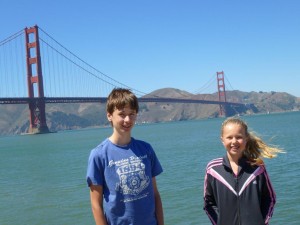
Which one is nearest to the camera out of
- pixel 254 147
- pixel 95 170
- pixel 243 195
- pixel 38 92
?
pixel 95 170

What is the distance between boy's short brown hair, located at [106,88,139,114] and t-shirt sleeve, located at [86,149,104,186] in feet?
0.85

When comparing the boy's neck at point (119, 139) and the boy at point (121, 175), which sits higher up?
the boy's neck at point (119, 139)

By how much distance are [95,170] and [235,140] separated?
2.73ft

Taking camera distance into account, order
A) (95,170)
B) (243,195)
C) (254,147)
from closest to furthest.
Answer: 1. (95,170)
2. (243,195)
3. (254,147)

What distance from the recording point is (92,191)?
7.48 ft

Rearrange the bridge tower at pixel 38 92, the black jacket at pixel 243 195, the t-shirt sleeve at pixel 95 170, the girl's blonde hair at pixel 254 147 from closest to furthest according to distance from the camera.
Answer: the t-shirt sleeve at pixel 95 170 < the black jacket at pixel 243 195 < the girl's blonde hair at pixel 254 147 < the bridge tower at pixel 38 92

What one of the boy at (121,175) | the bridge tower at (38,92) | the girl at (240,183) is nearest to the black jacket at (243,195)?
the girl at (240,183)

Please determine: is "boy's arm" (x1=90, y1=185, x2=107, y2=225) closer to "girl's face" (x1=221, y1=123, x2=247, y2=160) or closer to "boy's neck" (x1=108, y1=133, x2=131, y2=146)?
"boy's neck" (x1=108, y1=133, x2=131, y2=146)

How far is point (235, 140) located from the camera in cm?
250

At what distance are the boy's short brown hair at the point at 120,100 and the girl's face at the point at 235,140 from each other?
0.59 m

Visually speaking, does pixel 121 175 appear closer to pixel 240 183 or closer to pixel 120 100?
pixel 120 100

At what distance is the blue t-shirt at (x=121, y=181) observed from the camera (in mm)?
2250

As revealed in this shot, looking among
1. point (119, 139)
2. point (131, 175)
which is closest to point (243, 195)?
point (131, 175)

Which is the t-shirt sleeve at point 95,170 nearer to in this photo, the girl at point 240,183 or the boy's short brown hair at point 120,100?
the boy's short brown hair at point 120,100
